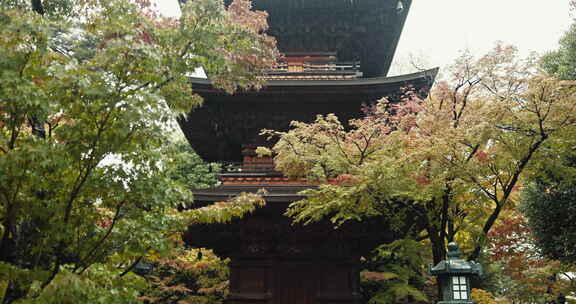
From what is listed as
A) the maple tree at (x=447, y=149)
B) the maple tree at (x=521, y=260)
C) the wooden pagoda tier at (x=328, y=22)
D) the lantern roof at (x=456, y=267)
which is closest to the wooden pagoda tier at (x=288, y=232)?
the maple tree at (x=447, y=149)

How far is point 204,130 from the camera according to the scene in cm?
1302

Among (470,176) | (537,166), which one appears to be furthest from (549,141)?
(470,176)

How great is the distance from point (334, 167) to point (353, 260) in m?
2.80

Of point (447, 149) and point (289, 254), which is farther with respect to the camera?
point (289, 254)

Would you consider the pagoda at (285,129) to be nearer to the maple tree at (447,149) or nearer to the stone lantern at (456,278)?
the maple tree at (447,149)

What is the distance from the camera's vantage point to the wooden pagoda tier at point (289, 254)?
10203 millimetres

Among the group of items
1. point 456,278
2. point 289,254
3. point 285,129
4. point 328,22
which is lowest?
point 456,278

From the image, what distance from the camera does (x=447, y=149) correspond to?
7.73 meters

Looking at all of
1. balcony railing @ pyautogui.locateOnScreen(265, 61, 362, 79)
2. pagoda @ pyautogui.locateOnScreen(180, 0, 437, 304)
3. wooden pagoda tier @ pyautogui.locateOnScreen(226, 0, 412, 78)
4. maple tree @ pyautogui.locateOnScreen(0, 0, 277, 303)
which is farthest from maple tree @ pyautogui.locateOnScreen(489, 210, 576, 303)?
maple tree @ pyautogui.locateOnScreen(0, 0, 277, 303)

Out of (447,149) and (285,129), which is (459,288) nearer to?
(447,149)

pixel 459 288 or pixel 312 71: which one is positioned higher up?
pixel 312 71

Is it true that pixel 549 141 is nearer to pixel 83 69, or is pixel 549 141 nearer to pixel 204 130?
pixel 83 69

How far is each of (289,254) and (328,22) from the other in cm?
687

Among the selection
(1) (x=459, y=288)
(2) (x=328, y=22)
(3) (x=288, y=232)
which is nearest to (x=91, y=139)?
(1) (x=459, y=288)
